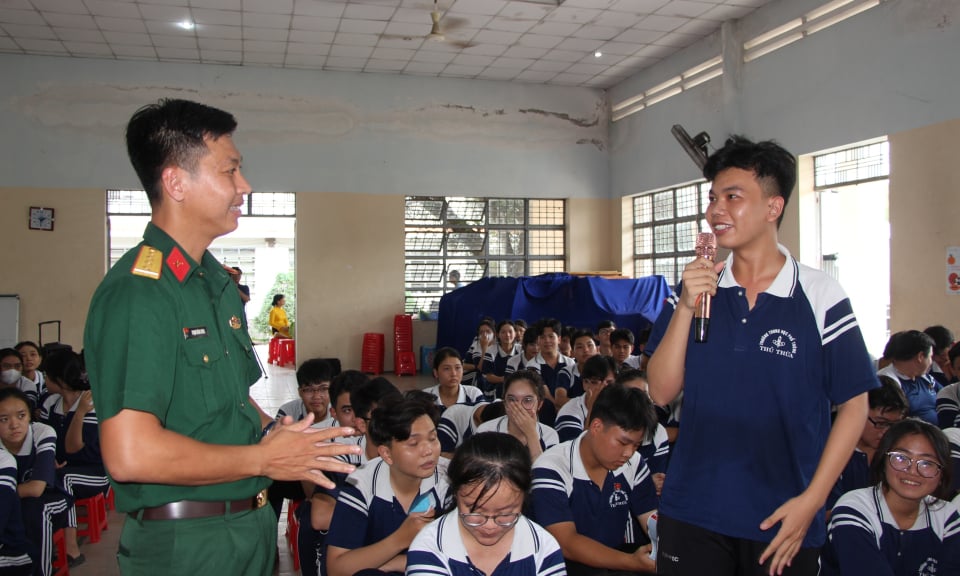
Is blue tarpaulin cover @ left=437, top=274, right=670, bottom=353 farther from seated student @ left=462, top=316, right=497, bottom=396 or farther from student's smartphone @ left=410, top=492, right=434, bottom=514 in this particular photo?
student's smartphone @ left=410, top=492, right=434, bottom=514

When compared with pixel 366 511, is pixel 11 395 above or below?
above

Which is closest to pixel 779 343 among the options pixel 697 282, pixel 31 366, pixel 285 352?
pixel 697 282

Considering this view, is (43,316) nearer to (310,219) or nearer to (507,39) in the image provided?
(310,219)

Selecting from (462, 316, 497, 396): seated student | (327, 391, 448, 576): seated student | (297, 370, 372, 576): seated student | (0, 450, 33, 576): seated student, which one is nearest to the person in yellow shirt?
(462, 316, 497, 396): seated student

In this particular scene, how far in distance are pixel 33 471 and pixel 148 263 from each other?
8.68 ft

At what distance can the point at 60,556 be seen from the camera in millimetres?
3752

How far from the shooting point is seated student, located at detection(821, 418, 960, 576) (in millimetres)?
2287

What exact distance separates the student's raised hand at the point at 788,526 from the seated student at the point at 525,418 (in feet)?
4.90

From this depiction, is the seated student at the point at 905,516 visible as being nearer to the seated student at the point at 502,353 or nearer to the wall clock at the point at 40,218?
the seated student at the point at 502,353

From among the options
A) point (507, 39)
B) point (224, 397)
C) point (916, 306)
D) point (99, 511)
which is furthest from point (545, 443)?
point (507, 39)

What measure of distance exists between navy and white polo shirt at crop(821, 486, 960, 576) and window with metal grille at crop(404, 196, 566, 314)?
9877 mm

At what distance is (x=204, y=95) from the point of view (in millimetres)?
11000

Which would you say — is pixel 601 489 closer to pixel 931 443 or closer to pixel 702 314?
pixel 931 443

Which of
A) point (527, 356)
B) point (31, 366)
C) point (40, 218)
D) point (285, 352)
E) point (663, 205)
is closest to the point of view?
point (31, 366)
